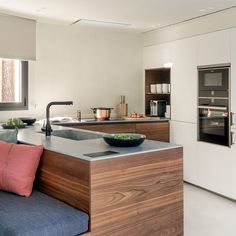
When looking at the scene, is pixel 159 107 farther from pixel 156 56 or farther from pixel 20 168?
pixel 20 168

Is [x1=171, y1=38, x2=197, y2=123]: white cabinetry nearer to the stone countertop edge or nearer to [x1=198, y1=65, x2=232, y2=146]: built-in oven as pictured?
[x1=198, y1=65, x2=232, y2=146]: built-in oven

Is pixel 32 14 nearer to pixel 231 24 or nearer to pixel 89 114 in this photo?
pixel 89 114

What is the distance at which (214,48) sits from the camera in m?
4.21

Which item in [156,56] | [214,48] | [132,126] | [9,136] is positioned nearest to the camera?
[9,136]

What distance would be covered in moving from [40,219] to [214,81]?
3.03 metres

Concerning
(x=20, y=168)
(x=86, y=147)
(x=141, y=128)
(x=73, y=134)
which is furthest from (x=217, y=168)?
(x=20, y=168)

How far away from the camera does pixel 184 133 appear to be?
4781mm

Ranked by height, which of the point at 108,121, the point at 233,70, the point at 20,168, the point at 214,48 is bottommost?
the point at 20,168

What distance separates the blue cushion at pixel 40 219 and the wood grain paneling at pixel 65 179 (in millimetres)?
67

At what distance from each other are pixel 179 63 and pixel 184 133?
102 centimetres

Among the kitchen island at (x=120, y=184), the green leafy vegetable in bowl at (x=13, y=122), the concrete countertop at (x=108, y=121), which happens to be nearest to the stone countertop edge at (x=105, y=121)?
the concrete countertop at (x=108, y=121)

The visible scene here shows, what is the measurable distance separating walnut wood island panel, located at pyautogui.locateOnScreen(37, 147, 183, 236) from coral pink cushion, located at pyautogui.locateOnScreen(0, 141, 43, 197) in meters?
0.10

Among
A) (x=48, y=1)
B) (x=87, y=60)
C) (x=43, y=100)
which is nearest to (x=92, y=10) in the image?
(x=48, y=1)

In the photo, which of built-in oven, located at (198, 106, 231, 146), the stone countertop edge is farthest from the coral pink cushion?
built-in oven, located at (198, 106, 231, 146)
